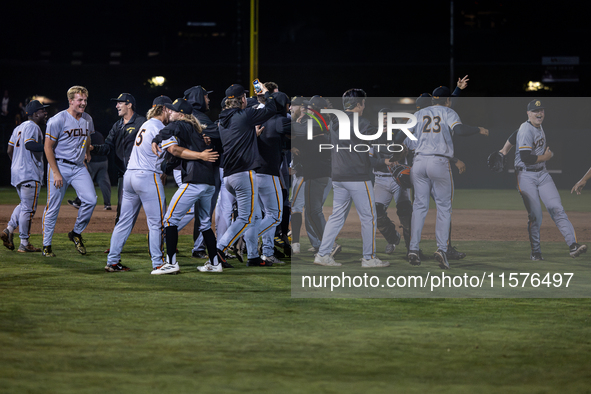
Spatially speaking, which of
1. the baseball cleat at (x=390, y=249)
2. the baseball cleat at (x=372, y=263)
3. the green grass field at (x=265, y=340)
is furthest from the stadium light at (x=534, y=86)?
the green grass field at (x=265, y=340)

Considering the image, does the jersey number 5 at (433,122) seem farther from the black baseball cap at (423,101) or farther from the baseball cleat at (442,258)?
the baseball cleat at (442,258)

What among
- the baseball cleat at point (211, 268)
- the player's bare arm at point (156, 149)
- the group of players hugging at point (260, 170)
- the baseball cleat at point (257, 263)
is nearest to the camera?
the player's bare arm at point (156, 149)

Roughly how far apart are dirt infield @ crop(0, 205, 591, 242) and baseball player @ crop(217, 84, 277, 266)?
4210mm

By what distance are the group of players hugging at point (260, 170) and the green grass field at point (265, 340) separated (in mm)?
886

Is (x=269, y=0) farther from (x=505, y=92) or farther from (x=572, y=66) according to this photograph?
(x=572, y=66)

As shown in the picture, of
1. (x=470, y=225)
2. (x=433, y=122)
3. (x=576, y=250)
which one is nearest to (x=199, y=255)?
(x=433, y=122)

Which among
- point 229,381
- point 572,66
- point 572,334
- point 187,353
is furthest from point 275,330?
point 572,66

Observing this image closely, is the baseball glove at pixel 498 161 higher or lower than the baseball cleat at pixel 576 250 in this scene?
higher

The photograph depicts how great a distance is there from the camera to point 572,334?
5207 mm

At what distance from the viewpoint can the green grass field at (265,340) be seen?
402 cm

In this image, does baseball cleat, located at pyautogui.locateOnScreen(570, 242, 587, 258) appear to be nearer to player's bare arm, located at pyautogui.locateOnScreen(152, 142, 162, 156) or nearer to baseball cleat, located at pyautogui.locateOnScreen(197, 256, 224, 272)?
baseball cleat, located at pyautogui.locateOnScreen(197, 256, 224, 272)

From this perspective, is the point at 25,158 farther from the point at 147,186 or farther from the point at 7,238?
the point at 147,186

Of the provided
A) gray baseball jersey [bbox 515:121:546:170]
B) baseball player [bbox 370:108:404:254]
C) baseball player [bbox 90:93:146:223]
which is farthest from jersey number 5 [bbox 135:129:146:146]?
gray baseball jersey [bbox 515:121:546:170]

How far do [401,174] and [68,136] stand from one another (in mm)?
4441
